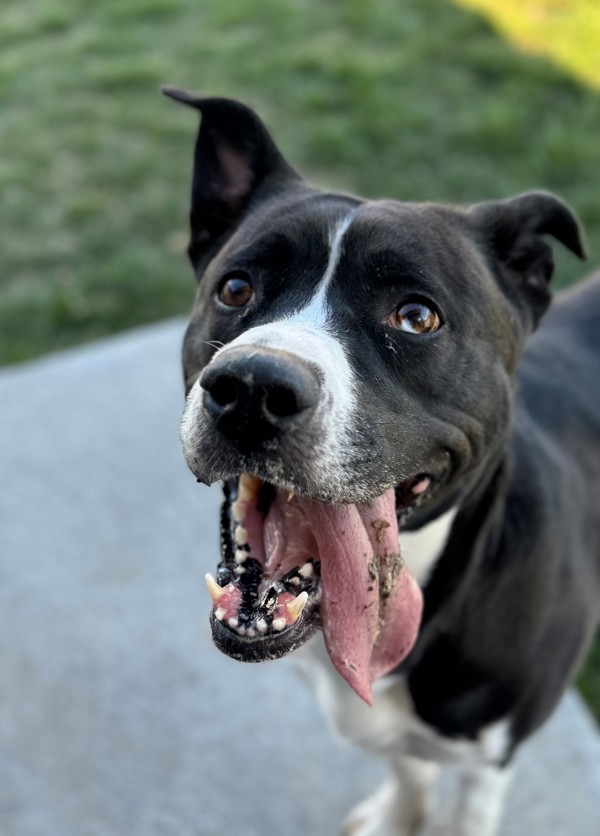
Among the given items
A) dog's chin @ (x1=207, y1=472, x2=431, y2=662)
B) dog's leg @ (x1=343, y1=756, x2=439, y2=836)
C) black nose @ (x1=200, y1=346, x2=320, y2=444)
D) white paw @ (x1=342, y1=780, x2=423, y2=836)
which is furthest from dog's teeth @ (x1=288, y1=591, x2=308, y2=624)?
white paw @ (x1=342, y1=780, x2=423, y2=836)

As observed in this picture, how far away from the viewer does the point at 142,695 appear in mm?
3109

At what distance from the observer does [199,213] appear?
238 centimetres

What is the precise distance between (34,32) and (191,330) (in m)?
6.33

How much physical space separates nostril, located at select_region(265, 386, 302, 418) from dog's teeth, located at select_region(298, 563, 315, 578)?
42 centimetres

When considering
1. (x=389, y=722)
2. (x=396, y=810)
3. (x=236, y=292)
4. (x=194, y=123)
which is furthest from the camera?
(x=194, y=123)

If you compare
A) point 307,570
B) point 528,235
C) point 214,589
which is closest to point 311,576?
point 307,570

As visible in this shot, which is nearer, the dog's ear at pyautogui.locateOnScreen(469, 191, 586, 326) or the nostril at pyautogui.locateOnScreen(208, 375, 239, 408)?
the nostril at pyautogui.locateOnScreen(208, 375, 239, 408)

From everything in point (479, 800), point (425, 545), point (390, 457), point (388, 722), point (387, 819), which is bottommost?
point (387, 819)

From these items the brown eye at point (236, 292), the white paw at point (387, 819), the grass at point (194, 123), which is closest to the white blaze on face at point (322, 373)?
the brown eye at point (236, 292)

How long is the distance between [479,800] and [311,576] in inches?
44.3

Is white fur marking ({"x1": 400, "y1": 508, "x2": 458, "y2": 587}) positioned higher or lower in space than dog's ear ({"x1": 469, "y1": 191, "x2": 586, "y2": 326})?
lower

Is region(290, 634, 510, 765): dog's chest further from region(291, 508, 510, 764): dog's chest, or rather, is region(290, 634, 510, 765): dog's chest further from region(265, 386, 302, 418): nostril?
region(265, 386, 302, 418): nostril

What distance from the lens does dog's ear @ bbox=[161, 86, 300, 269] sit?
2295 millimetres

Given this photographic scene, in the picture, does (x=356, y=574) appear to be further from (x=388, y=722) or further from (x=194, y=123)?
(x=194, y=123)
